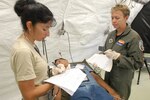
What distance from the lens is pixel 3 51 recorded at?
224cm

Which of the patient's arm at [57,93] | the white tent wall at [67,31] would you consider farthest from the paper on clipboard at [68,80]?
the white tent wall at [67,31]

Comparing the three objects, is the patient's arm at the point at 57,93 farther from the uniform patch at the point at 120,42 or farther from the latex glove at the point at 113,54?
the uniform patch at the point at 120,42

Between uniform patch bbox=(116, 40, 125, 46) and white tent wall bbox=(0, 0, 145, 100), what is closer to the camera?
uniform patch bbox=(116, 40, 125, 46)

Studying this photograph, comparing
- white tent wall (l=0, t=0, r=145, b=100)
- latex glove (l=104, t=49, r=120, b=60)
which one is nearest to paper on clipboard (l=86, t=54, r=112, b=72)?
latex glove (l=104, t=49, r=120, b=60)

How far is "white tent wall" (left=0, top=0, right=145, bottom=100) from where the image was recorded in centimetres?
221

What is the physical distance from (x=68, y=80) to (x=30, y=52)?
30 cm

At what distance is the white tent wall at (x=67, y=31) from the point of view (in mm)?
2205

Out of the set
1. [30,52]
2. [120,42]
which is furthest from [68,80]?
[120,42]

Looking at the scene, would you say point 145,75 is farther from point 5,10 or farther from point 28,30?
point 28,30

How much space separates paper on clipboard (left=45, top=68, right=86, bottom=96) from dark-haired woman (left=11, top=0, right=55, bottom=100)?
0.17ft

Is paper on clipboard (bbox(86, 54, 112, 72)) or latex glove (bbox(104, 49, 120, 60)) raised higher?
latex glove (bbox(104, 49, 120, 60))

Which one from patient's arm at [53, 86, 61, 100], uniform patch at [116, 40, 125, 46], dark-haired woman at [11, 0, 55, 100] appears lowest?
patient's arm at [53, 86, 61, 100]

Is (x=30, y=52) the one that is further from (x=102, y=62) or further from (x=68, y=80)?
(x=102, y=62)

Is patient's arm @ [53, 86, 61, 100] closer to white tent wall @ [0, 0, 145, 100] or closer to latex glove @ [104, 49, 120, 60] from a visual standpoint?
latex glove @ [104, 49, 120, 60]
